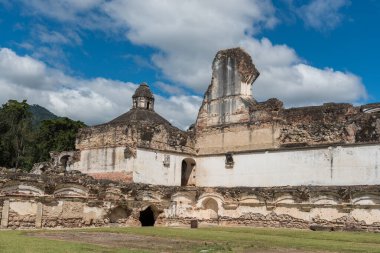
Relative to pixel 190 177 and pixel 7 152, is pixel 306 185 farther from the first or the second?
pixel 7 152

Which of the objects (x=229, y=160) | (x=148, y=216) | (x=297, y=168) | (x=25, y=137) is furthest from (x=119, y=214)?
(x=25, y=137)

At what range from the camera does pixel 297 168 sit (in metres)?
23.3

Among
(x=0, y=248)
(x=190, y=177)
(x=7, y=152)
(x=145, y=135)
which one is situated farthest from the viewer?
(x=7, y=152)

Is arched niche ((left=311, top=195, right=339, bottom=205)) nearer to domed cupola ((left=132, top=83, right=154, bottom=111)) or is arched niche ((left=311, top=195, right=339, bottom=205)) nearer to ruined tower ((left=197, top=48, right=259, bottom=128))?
ruined tower ((left=197, top=48, right=259, bottom=128))

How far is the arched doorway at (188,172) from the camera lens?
89.4ft

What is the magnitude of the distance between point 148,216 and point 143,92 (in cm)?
1304

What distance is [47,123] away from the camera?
45.7m

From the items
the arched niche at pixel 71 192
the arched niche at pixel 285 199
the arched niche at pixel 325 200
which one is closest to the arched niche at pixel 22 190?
the arched niche at pixel 71 192

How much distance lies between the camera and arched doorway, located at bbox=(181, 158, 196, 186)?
89.4 ft

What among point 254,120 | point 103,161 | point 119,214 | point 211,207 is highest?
point 254,120

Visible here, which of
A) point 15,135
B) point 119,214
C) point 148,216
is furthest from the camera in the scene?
point 15,135

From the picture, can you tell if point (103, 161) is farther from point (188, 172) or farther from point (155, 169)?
point (188, 172)

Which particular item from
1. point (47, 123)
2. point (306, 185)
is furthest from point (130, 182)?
point (47, 123)

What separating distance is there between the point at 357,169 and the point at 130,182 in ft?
35.2
